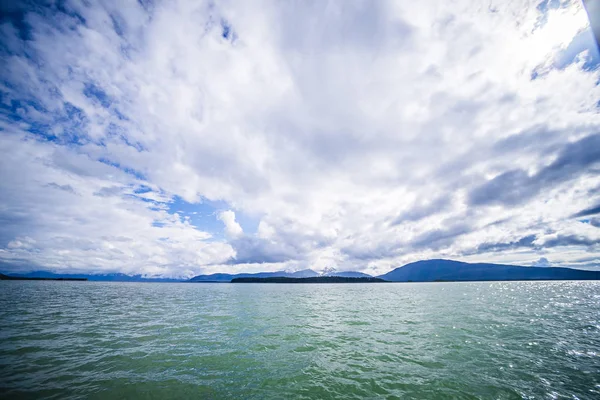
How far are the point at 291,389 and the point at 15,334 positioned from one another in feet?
97.7

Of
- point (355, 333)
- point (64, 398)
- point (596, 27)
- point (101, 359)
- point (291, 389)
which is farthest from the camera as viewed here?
point (355, 333)

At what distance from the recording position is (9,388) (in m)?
13.4

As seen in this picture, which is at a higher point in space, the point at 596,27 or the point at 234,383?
the point at 596,27

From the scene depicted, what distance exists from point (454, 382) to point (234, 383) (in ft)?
43.2

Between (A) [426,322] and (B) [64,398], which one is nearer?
(B) [64,398]

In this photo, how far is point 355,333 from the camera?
26.6 m

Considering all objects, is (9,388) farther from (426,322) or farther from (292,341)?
(426,322)

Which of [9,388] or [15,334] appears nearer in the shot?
[9,388]

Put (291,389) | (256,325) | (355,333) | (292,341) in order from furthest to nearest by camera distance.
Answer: (256,325)
(355,333)
(292,341)
(291,389)

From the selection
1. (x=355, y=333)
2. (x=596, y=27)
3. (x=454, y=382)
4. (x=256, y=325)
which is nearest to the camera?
(x=596, y=27)

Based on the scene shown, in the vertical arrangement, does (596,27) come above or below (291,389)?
above

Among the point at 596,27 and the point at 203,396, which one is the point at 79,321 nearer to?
the point at 203,396

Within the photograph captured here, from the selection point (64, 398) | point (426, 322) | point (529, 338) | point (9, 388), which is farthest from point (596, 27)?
point (426, 322)

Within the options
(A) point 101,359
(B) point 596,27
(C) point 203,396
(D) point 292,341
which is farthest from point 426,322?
(B) point 596,27
